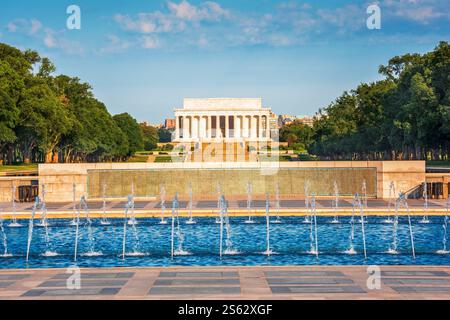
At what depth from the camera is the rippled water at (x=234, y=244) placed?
16.5m

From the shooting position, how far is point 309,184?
35219 millimetres

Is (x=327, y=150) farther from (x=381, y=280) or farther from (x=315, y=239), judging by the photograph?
(x=381, y=280)

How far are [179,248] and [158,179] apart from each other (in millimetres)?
16568

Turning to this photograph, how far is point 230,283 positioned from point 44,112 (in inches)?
1900

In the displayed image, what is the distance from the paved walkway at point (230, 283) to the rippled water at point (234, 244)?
2437 mm

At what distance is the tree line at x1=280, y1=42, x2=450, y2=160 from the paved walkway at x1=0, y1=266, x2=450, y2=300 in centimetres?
3643

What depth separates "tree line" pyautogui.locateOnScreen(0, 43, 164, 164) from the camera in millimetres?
54719

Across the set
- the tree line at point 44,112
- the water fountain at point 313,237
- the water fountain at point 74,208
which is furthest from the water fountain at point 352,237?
the tree line at point 44,112

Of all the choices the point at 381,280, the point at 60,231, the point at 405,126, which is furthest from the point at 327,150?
the point at 381,280

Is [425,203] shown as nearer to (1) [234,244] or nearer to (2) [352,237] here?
(2) [352,237]

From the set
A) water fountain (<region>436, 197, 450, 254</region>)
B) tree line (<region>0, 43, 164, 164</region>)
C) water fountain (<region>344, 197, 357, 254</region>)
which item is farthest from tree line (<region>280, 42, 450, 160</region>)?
tree line (<region>0, 43, 164, 164</region>)

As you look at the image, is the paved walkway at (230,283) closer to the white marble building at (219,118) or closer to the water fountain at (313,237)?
the water fountain at (313,237)
